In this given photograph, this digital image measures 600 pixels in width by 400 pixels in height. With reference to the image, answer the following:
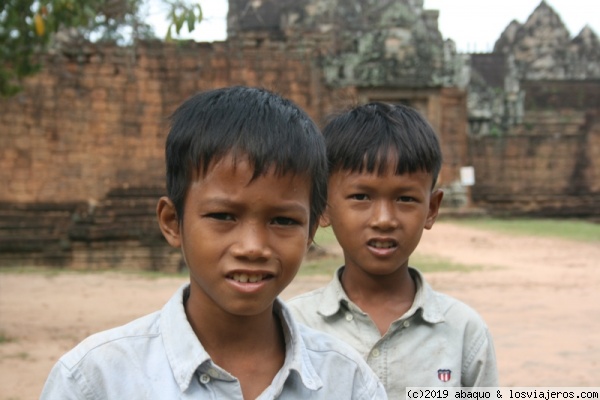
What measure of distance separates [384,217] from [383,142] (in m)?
0.30

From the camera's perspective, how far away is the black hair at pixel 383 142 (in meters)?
2.89

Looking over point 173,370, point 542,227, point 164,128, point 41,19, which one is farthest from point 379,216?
point 542,227

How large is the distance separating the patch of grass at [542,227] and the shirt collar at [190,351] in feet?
47.8

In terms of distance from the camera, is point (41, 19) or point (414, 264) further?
point (414, 264)

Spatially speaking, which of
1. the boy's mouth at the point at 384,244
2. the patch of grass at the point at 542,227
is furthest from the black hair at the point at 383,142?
the patch of grass at the point at 542,227

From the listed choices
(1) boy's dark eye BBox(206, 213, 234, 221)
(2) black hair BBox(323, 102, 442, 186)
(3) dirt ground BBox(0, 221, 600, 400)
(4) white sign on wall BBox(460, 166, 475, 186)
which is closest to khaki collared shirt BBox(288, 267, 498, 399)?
(2) black hair BBox(323, 102, 442, 186)

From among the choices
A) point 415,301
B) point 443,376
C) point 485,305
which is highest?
point 415,301

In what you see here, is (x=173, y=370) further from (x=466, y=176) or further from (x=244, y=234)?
(x=466, y=176)

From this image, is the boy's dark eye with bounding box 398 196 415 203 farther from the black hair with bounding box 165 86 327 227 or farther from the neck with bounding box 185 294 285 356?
the neck with bounding box 185 294 285 356

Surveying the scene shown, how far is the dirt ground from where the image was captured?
641cm

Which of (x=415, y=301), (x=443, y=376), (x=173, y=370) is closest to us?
→ (x=173, y=370)

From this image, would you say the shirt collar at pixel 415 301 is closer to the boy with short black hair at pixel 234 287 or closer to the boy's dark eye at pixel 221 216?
the boy with short black hair at pixel 234 287

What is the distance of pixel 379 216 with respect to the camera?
2771 mm

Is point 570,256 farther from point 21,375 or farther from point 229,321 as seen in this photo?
point 229,321
